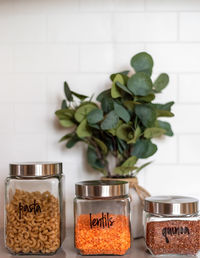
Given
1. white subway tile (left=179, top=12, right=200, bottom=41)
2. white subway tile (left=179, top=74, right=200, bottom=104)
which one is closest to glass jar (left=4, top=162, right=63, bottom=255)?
white subway tile (left=179, top=74, right=200, bottom=104)

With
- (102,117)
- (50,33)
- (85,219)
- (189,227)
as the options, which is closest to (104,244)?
(85,219)

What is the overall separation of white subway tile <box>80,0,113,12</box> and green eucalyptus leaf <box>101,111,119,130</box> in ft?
1.23

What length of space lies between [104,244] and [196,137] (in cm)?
51

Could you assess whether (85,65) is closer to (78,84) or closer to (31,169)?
Answer: (78,84)

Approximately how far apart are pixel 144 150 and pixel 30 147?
1.24 ft

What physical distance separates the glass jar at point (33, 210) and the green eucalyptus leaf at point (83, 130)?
0.61ft

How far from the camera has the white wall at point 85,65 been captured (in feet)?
3.94

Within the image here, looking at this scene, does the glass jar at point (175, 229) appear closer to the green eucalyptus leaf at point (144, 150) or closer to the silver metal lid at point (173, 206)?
the silver metal lid at point (173, 206)

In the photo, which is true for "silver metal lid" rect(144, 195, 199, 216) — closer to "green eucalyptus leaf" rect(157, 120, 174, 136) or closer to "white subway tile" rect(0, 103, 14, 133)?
"green eucalyptus leaf" rect(157, 120, 174, 136)

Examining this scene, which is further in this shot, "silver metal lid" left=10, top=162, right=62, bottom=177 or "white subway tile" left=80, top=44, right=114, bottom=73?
"white subway tile" left=80, top=44, right=114, bottom=73

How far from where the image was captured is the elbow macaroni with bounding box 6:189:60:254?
0.88 metres

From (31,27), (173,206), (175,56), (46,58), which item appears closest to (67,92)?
(46,58)

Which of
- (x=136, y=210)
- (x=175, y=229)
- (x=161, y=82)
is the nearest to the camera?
(x=175, y=229)

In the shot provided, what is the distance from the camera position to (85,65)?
1215mm
